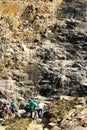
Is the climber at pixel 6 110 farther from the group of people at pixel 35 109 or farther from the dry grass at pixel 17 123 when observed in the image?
the group of people at pixel 35 109

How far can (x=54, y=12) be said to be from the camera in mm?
43938

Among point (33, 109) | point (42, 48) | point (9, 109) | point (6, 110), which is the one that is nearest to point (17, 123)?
point (33, 109)

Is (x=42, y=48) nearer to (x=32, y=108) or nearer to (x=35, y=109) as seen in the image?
(x=32, y=108)

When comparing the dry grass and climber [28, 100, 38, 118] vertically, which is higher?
climber [28, 100, 38, 118]

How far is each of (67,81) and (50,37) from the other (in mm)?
6171

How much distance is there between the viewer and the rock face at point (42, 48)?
3753 centimetres

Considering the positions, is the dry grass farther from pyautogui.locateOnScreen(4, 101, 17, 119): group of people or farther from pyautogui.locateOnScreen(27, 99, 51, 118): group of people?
pyautogui.locateOnScreen(4, 101, 17, 119): group of people

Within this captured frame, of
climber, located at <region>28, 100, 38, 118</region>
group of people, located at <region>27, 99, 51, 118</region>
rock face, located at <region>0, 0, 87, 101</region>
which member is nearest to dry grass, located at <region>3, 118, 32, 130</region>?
climber, located at <region>28, 100, 38, 118</region>

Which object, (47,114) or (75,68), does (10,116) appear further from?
(75,68)

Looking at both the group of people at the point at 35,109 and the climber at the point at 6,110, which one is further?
the climber at the point at 6,110

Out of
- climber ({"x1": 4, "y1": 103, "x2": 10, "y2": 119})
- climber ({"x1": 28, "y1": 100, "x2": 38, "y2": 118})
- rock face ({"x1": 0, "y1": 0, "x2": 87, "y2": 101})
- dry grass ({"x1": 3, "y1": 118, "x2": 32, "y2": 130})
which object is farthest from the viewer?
rock face ({"x1": 0, "y1": 0, "x2": 87, "y2": 101})

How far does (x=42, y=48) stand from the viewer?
132 ft

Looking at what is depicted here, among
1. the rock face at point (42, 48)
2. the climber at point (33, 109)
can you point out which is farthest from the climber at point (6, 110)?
the rock face at point (42, 48)

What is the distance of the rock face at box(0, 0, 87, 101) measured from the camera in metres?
37.5
